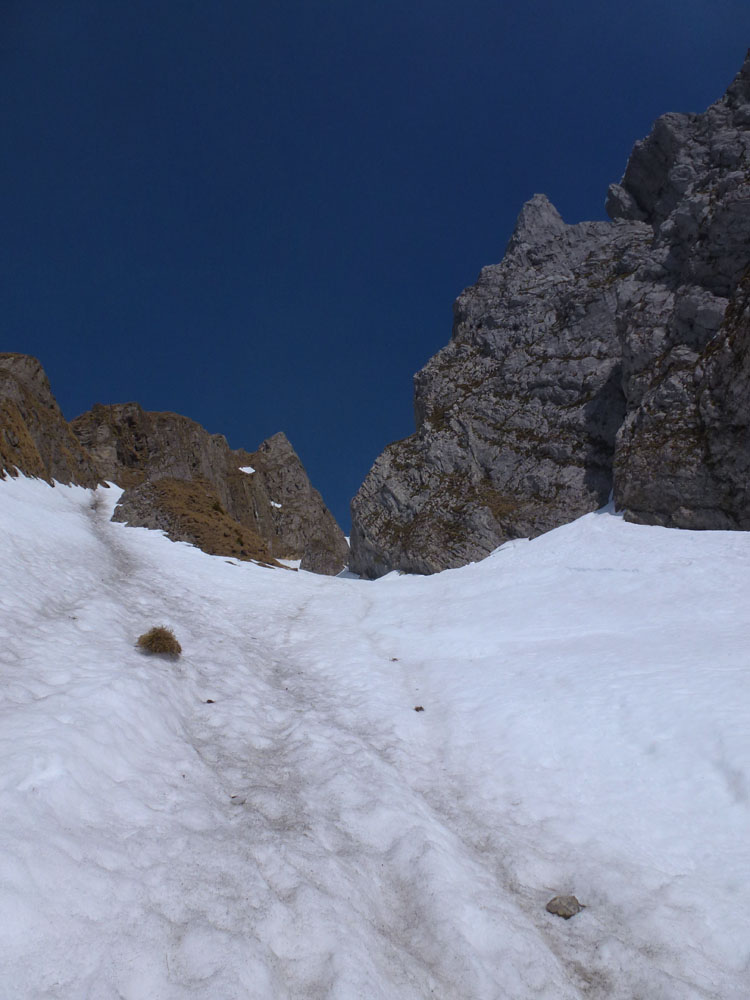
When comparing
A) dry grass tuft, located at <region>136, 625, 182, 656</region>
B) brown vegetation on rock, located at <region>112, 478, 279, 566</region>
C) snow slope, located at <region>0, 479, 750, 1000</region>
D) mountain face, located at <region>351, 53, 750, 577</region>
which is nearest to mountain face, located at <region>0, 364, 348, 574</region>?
brown vegetation on rock, located at <region>112, 478, 279, 566</region>

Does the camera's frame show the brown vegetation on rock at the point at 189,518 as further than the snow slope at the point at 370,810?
Yes

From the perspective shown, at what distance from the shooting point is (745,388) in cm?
2577

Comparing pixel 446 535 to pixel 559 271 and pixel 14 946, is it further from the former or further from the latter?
pixel 14 946

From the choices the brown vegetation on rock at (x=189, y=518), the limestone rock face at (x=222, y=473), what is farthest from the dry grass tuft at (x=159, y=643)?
the limestone rock face at (x=222, y=473)

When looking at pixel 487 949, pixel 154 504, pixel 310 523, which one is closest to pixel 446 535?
pixel 154 504

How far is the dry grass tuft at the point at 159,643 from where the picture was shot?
11705mm

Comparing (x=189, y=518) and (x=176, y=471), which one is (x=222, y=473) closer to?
(x=176, y=471)

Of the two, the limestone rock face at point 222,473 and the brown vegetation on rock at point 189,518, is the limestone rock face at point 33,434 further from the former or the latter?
the brown vegetation on rock at point 189,518

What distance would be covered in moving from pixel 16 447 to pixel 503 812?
135 feet

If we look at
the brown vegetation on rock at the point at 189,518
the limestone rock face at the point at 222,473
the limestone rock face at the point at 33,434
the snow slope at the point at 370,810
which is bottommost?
the snow slope at the point at 370,810

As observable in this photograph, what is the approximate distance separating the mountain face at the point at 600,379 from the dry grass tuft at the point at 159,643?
25035 mm

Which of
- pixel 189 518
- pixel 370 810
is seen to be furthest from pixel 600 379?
pixel 370 810

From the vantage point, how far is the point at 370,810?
24.3 ft

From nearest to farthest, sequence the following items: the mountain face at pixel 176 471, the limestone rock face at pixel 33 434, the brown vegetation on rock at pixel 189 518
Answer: the brown vegetation on rock at pixel 189 518, the limestone rock face at pixel 33 434, the mountain face at pixel 176 471
